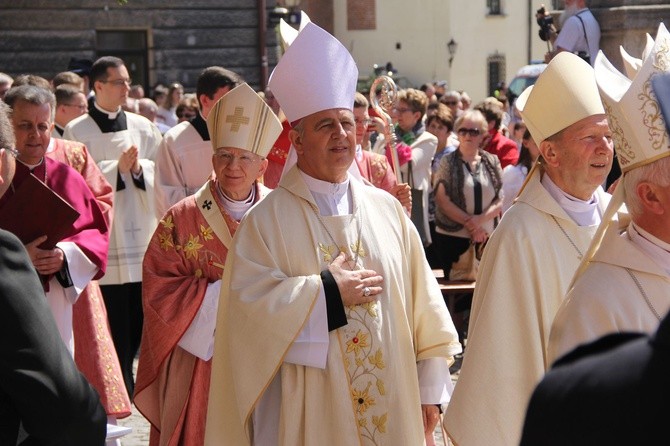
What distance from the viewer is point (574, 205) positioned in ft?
15.9

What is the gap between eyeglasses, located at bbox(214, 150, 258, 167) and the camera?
6.13 m

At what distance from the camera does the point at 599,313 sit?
3.49m

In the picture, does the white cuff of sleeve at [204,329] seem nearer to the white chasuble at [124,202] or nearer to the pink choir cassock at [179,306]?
the pink choir cassock at [179,306]

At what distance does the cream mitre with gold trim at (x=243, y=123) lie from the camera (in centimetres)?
616

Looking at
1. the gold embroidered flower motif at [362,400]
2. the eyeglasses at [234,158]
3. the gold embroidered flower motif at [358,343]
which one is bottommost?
the gold embroidered flower motif at [362,400]

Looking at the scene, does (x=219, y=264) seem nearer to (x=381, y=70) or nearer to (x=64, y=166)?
(x=64, y=166)

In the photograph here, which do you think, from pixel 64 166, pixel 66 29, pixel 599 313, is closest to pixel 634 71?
pixel 599 313

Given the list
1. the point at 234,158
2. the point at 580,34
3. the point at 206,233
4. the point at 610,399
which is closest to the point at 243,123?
the point at 234,158

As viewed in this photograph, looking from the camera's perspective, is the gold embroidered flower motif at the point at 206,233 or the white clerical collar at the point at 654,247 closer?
the white clerical collar at the point at 654,247

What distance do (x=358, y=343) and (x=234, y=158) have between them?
1.55 m

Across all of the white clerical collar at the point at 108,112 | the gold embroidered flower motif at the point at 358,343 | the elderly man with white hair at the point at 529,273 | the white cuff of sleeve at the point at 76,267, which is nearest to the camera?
the elderly man with white hair at the point at 529,273

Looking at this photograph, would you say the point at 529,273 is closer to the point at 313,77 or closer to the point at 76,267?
the point at 313,77

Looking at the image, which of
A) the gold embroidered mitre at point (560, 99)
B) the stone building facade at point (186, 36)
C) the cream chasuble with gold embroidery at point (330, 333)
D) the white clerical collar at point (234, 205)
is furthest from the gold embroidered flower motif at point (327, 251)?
the stone building facade at point (186, 36)

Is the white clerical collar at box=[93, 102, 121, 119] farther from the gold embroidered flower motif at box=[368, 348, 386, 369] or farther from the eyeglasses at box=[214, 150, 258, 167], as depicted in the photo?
the gold embroidered flower motif at box=[368, 348, 386, 369]
